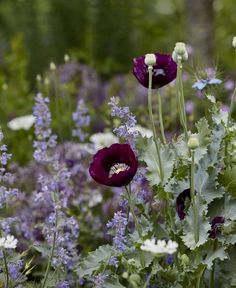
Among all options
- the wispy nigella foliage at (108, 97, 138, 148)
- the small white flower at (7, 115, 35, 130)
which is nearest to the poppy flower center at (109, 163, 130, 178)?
the wispy nigella foliage at (108, 97, 138, 148)

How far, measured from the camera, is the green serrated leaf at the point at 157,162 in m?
1.77

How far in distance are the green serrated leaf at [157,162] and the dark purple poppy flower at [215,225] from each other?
0.18m

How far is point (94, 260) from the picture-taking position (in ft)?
6.05

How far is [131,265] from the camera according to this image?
175 cm

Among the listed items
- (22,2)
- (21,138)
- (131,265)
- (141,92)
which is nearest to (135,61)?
(131,265)

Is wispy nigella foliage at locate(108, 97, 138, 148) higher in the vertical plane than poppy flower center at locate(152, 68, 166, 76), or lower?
lower

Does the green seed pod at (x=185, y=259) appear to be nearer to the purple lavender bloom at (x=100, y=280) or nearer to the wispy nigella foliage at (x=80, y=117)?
the purple lavender bloom at (x=100, y=280)

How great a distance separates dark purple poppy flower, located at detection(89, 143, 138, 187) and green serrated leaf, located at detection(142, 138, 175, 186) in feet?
0.26

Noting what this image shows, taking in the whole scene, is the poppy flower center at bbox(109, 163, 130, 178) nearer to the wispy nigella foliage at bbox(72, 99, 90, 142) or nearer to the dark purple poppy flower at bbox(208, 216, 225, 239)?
the dark purple poppy flower at bbox(208, 216, 225, 239)

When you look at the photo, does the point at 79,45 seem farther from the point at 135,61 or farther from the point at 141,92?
the point at 135,61

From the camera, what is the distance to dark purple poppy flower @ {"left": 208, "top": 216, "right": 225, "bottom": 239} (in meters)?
1.80

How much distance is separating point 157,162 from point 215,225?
217 millimetres

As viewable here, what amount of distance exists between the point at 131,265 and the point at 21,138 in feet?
6.38

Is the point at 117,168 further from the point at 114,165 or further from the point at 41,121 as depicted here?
the point at 41,121
